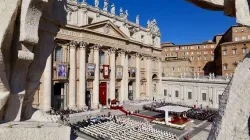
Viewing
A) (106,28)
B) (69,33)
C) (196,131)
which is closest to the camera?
(196,131)

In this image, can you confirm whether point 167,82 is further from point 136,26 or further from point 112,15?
point 112,15

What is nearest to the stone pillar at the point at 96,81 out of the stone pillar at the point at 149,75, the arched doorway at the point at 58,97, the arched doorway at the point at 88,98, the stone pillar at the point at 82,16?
the arched doorway at the point at 88,98

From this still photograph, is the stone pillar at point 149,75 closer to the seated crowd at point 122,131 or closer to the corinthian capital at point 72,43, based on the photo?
the corinthian capital at point 72,43

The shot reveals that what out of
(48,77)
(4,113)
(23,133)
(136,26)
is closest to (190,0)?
(23,133)

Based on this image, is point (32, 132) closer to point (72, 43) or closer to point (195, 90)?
point (72, 43)

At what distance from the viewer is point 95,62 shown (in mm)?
33562

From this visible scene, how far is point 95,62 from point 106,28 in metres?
6.10

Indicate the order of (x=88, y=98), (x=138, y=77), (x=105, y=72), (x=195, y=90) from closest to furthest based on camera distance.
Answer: (x=88, y=98), (x=105, y=72), (x=195, y=90), (x=138, y=77)

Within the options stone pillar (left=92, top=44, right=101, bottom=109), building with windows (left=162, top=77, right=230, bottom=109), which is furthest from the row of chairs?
building with windows (left=162, top=77, right=230, bottom=109)

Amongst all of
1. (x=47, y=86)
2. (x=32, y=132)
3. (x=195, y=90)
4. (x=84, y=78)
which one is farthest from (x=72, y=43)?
(x=32, y=132)

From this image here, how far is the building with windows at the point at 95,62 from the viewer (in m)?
29.1

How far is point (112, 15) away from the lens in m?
38.6

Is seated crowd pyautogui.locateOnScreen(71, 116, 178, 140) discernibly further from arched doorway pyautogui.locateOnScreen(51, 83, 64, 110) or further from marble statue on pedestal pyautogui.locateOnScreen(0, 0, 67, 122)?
marble statue on pedestal pyautogui.locateOnScreen(0, 0, 67, 122)

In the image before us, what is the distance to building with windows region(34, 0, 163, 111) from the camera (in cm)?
2912
